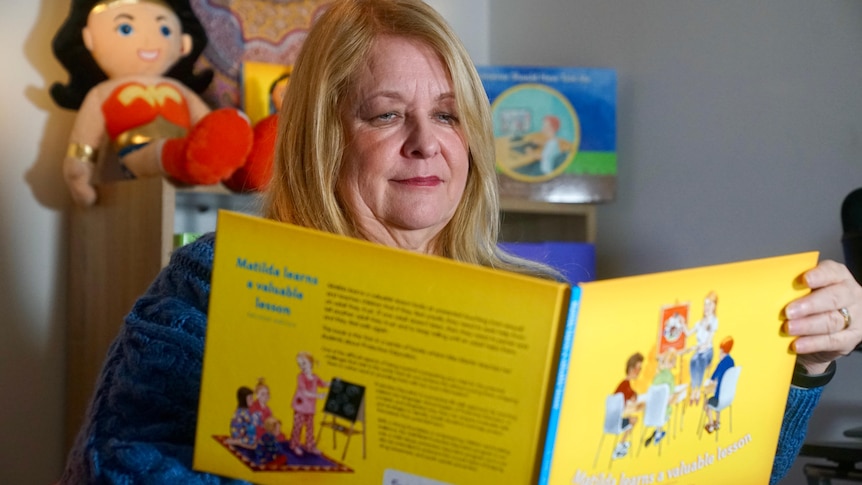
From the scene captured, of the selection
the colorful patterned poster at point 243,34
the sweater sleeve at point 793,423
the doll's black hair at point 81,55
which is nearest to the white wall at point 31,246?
the doll's black hair at point 81,55

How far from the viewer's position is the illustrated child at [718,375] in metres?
0.81

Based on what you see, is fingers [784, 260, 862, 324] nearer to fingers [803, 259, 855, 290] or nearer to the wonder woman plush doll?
fingers [803, 259, 855, 290]

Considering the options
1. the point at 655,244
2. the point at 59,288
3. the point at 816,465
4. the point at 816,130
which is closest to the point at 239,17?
the point at 59,288

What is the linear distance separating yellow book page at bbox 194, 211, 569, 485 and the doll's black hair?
139 centimetres

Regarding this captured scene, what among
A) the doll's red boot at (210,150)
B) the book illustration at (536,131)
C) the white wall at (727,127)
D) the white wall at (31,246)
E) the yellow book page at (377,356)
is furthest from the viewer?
the book illustration at (536,131)

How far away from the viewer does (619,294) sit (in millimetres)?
703

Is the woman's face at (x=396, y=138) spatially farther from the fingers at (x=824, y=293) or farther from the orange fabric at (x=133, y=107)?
the orange fabric at (x=133, y=107)

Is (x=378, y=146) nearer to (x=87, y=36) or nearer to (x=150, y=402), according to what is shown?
(x=150, y=402)

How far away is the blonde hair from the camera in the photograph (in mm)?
1074

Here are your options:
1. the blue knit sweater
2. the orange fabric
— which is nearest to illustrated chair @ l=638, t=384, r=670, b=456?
the blue knit sweater

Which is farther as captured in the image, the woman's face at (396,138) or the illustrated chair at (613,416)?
the woman's face at (396,138)

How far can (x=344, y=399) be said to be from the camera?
69 centimetres

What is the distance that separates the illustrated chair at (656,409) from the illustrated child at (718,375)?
59 millimetres

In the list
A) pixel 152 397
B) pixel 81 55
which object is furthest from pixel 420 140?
pixel 81 55
